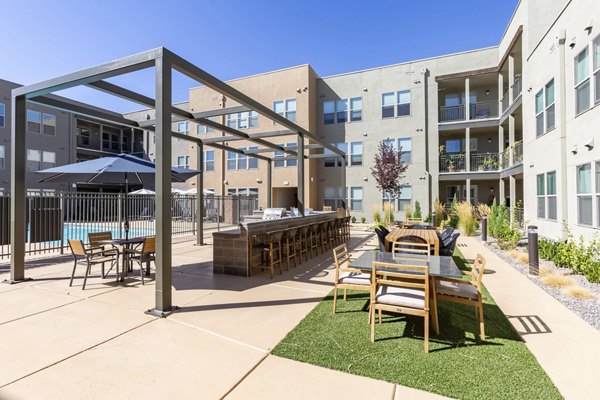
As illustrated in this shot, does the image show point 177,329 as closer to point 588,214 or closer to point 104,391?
point 104,391

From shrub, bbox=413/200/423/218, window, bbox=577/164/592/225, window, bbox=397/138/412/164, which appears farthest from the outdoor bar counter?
window, bbox=397/138/412/164

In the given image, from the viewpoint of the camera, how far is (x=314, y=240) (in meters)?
9.43

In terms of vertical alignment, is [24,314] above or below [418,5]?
below

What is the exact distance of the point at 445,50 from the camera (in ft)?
62.8

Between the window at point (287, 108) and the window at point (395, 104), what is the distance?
20.6 feet

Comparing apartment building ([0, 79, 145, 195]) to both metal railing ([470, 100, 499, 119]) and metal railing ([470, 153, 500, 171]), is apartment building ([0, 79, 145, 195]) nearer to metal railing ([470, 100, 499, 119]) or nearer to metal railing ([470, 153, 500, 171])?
metal railing ([470, 100, 499, 119])

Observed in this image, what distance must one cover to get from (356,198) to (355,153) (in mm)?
3254

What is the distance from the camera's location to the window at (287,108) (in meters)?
21.4

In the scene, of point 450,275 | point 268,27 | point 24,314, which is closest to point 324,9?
point 268,27

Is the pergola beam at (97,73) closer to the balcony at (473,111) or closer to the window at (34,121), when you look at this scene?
the balcony at (473,111)

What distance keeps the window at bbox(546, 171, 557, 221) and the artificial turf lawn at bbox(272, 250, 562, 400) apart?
796cm

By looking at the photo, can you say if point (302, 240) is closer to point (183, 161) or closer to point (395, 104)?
point (395, 104)

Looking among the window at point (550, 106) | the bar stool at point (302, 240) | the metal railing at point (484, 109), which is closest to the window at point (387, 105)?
the metal railing at point (484, 109)

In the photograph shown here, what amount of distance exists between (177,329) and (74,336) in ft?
3.78
